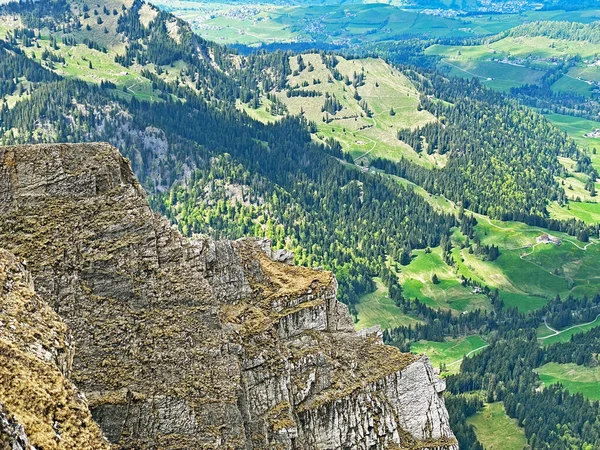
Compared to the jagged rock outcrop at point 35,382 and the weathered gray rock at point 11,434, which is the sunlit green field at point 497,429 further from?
the weathered gray rock at point 11,434

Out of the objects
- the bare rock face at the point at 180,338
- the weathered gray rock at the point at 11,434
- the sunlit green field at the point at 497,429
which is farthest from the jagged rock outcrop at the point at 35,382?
the sunlit green field at the point at 497,429

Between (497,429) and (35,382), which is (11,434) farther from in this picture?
(497,429)

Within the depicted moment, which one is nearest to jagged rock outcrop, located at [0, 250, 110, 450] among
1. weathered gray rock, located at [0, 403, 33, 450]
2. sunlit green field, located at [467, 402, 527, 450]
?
weathered gray rock, located at [0, 403, 33, 450]

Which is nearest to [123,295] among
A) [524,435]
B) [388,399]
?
[388,399]

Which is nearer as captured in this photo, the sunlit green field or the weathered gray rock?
the weathered gray rock

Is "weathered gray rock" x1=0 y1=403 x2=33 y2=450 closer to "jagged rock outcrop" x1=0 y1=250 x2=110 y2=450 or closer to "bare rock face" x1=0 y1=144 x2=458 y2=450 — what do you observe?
"jagged rock outcrop" x1=0 y1=250 x2=110 y2=450

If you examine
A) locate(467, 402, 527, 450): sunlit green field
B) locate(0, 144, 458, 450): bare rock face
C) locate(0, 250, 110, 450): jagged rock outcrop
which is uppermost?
locate(0, 250, 110, 450): jagged rock outcrop
